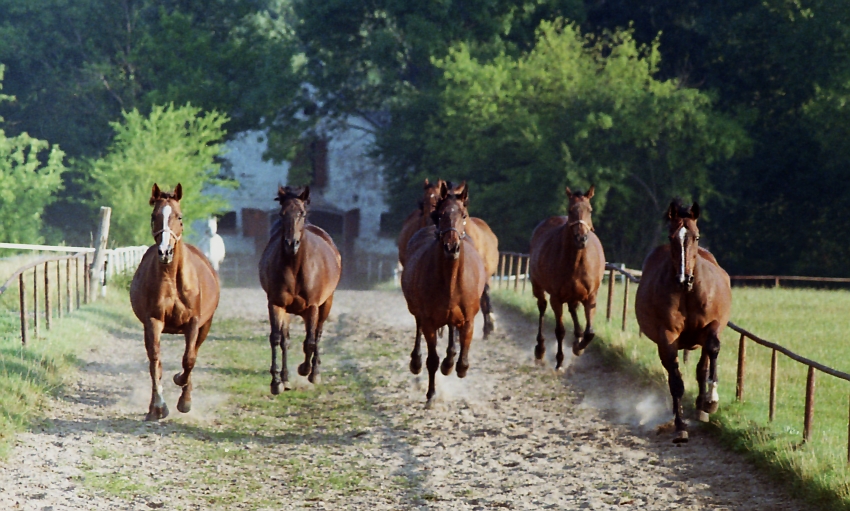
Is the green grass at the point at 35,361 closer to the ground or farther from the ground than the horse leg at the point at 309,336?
closer to the ground

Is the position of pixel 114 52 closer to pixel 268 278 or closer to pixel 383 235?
pixel 383 235

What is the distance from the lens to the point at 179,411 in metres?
10.9

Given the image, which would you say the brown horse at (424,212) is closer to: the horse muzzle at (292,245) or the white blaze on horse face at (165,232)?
the horse muzzle at (292,245)

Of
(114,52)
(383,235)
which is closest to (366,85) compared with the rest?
(383,235)

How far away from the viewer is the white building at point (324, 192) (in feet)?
178

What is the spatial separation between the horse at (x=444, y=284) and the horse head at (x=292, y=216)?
1328 mm

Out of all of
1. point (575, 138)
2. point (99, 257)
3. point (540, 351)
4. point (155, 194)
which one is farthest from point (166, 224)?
point (575, 138)

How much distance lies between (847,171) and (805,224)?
335cm

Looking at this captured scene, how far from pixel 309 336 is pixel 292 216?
5.63 feet

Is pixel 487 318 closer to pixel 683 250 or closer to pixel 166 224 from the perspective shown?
pixel 683 250

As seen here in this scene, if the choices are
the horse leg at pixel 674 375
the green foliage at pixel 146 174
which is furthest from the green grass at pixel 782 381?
the green foliage at pixel 146 174

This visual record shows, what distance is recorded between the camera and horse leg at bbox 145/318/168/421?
33.5ft

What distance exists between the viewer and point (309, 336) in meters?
12.4

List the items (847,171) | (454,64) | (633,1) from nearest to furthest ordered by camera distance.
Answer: (847,171) → (454,64) → (633,1)
